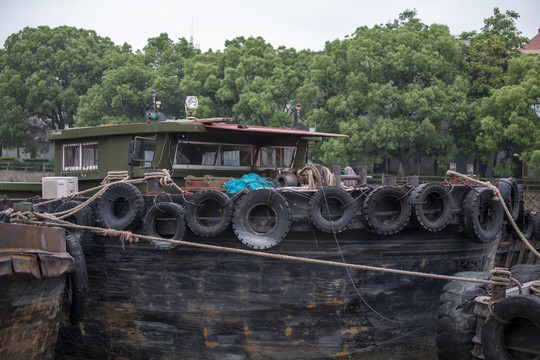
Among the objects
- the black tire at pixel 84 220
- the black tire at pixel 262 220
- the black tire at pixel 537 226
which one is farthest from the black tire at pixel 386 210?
the black tire at pixel 84 220

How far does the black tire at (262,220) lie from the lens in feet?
22.5

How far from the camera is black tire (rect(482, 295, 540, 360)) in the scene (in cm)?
555

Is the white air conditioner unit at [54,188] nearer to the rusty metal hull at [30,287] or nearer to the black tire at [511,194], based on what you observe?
the rusty metal hull at [30,287]

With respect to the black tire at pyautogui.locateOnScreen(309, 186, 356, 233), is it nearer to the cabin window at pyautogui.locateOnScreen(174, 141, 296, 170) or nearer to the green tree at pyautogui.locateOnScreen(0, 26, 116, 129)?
the cabin window at pyautogui.locateOnScreen(174, 141, 296, 170)

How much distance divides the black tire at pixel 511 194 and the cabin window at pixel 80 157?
673 cm

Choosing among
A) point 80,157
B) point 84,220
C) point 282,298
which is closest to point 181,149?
point 84,220

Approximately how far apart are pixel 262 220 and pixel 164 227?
1354 mm

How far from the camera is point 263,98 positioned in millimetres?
27797

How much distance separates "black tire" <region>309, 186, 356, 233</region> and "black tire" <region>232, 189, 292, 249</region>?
13.8 inches

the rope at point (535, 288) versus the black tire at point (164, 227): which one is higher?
the black tire at point (164, 227)

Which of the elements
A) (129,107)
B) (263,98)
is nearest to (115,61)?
(129,107)

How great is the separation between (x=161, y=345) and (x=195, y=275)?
1179 mm

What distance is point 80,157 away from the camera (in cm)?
998

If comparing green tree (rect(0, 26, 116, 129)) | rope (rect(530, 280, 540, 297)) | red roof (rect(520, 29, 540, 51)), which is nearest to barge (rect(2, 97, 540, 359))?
rope (rect(530, 280, 540, 297))
